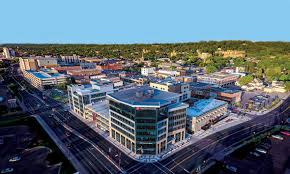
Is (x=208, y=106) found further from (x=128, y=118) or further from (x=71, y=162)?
(x=71, y=162)

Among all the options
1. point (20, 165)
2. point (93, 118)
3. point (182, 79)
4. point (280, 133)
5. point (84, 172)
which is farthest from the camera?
point (182, 79)

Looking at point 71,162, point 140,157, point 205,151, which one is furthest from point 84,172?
point 205,151

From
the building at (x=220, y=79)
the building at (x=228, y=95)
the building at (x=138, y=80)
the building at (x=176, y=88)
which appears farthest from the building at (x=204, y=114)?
the building at (x=138, y=80)

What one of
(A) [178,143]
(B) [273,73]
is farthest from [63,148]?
(B) [273,73]

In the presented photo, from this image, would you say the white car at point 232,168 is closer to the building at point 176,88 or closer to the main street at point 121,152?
the main street at point 121,152

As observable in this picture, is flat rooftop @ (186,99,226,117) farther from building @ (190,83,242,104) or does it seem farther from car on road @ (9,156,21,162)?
car on road @ (9,156,21,162)

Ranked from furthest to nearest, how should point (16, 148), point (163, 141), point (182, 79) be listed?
point (182, 79), point (16, 148), point (163, 141)

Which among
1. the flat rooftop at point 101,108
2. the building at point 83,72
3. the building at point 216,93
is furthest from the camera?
the building at point 83,72

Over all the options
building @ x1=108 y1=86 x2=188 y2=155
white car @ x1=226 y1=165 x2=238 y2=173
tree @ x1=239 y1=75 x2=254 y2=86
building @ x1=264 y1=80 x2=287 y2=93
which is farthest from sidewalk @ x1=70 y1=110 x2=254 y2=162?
tree @ x1=239 y1=75 x2=254 y2=86
